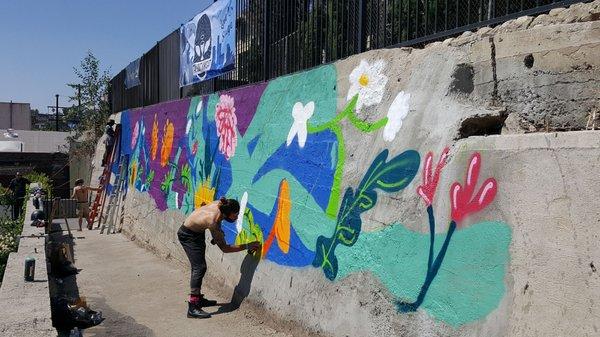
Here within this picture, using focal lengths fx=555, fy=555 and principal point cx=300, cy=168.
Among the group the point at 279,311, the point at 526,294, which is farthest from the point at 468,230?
the point at 279,311

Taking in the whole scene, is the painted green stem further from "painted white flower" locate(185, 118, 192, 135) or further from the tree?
the tree

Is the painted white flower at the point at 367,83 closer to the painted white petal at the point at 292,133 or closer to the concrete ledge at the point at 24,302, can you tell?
the painted white petal at the point at 292,133

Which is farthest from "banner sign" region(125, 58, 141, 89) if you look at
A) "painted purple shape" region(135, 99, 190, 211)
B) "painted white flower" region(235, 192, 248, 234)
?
"painted white flower" region(235, 192, 248, 234)

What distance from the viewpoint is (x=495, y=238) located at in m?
3.29

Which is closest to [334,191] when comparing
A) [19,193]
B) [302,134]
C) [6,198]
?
[302,134]

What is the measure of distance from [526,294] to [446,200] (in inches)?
34.8

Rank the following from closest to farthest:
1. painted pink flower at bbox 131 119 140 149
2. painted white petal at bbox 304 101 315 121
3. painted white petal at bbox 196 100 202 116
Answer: painted white petal at bbox 304 101 315 121 < painted white petal at bbox 196 100 202 116 < painted pink flower at bbox 131 119 140 149

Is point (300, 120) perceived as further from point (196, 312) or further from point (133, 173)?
point (133, 173)

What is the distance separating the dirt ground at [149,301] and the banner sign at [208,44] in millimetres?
3521

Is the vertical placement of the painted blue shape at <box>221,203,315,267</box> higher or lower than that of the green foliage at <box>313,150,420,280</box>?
lower

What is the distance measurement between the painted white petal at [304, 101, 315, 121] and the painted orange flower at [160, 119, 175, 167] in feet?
19.3

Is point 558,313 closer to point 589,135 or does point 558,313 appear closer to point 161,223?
point 589,135

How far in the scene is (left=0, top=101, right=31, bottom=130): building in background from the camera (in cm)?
6200

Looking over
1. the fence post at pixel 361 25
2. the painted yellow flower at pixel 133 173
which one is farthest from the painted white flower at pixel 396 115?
the painted yellow flower at pixel 133 173
